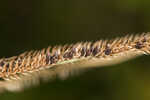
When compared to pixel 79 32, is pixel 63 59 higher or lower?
higher

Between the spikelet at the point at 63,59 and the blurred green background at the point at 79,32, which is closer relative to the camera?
the spikelet at the point at 63,59

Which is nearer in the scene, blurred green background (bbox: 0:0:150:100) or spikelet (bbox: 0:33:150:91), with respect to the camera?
spikelet (bbox: 0:33:150:91)

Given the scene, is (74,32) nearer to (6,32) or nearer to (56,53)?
(6,32)

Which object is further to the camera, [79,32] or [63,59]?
[79,32]
